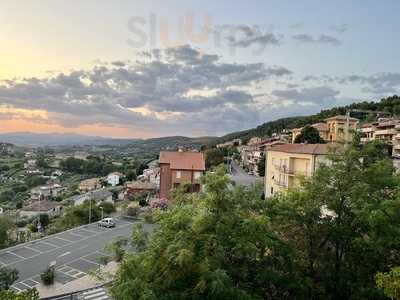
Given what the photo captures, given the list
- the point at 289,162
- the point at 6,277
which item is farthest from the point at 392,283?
the point at 289,162

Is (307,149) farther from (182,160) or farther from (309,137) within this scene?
(309,137)

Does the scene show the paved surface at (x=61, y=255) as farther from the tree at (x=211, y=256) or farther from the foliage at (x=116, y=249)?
the tree at (x=211, y=256)

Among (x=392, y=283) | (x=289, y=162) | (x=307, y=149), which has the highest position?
(x=307, y=149)

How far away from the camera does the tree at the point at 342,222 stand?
8.70 metres

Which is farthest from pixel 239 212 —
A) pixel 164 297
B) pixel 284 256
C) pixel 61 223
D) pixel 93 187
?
pixel 93 187

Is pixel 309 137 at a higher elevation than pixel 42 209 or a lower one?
higher

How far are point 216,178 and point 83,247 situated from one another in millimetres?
23034

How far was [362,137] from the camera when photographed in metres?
10.6

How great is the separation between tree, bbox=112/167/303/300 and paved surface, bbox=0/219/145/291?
1477 centimetres

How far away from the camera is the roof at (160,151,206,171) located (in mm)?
41250

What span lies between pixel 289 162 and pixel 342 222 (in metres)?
21.5

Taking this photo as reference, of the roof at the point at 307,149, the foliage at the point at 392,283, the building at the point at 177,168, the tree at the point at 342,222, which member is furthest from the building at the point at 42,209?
the foliage at the point at 392,283

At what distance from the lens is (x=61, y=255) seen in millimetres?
26000

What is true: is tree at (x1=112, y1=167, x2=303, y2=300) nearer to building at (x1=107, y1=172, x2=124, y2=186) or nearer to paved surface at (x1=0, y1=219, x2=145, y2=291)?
paved surface at (x1=0, y1=219, x2=145, y2=291)
